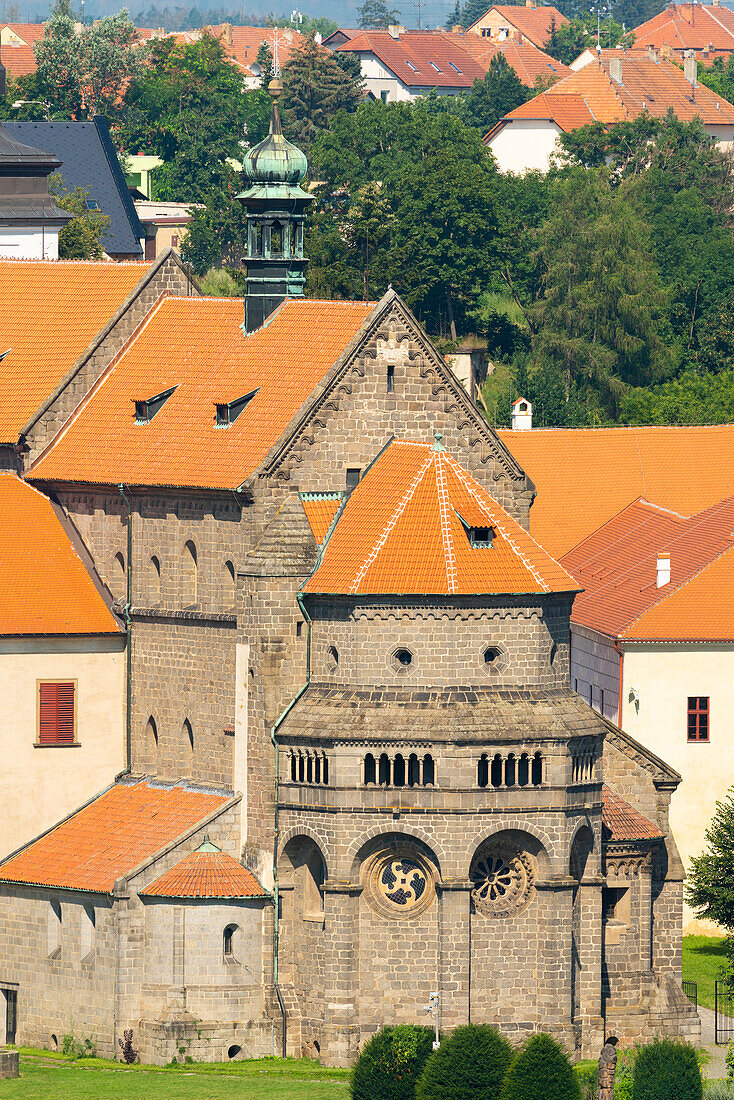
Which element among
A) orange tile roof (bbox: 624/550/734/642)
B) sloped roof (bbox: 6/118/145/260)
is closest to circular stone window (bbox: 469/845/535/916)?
orange tile roof (bbox: 624/550/734/642)

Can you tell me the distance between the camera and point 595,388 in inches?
6841

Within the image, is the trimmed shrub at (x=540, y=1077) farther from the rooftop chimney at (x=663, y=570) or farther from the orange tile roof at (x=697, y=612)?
the rooftop chimney at (x=663, y=570)

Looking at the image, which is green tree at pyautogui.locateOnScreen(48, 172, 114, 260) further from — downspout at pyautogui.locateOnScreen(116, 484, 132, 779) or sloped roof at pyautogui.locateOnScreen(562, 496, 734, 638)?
downspout at pyautogui.locateOnScreen(116, 484, 132, 779)

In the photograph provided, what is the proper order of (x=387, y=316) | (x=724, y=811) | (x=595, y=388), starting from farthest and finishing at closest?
(x=595, y=388) < (x=724, y=811) < (x=387, y=316)

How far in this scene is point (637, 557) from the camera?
4668 inches

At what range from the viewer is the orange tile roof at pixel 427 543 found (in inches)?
3172

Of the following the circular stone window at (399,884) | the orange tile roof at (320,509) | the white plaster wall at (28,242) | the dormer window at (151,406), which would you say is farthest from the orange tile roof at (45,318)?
the white plaster wall at (28,242)

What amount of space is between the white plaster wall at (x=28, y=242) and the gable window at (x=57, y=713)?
4820cm

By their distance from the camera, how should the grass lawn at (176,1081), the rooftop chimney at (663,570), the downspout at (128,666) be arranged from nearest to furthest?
the grass lawn at (176,1081)
the downspout at (128,666)
the rooftop chimney at (663,570)

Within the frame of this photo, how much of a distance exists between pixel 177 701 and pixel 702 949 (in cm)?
2188

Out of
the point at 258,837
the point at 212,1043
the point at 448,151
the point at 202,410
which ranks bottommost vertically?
the point at 212,1043

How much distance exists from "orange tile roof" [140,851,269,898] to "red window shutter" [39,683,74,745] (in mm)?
7890

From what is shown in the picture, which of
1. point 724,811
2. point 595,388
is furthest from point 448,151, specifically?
point 724,811

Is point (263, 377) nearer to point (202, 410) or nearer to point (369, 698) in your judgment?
point (202, 410)
